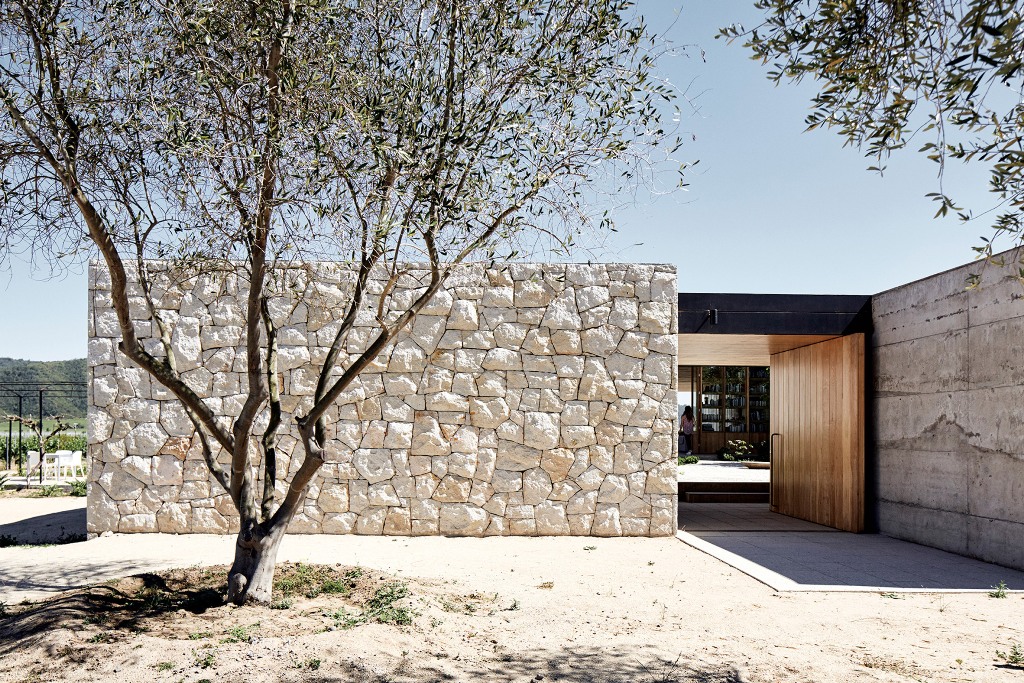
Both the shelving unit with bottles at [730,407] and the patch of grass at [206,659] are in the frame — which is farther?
the shelving unit with bottles at [730,407]

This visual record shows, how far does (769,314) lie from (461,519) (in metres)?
4.19

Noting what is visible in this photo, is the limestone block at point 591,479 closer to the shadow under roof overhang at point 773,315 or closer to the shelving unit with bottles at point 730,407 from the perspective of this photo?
the shadow under roof overhang at point 773,315

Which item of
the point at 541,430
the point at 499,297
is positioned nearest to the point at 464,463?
the point at 541,430

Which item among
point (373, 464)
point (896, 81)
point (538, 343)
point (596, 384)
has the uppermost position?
point (896, 81)

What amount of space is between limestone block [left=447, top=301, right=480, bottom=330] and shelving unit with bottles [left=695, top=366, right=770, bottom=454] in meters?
14.2

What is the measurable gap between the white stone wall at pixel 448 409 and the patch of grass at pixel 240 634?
11.9 ft

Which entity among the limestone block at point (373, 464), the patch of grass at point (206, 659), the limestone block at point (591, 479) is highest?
the limestone block at point (373, 464)

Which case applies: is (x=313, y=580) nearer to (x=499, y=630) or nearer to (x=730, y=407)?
(x=499, y=630)

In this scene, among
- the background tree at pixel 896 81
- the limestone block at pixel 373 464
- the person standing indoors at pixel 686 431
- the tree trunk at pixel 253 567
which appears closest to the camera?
the background tree at pixel 896 81

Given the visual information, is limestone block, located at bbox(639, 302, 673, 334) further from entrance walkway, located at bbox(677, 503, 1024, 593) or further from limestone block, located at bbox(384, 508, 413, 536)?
limestone block, located at bbox(384, 508, 413, 536)

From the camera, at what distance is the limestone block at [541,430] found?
8.58 metres

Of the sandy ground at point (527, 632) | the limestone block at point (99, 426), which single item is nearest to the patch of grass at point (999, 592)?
the sandy ground at point (527, 632)

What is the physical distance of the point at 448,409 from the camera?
855 centimetres

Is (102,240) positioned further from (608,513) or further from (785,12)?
(608,513)
